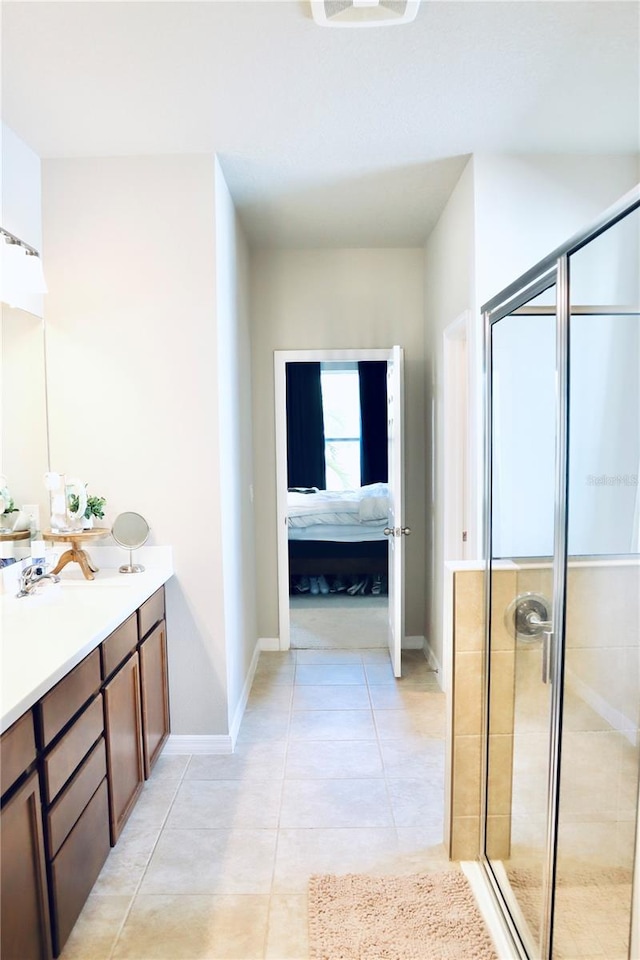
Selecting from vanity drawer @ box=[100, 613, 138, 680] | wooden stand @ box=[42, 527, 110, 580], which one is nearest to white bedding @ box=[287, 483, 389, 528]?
wooden stand @ box=[42, 527, 110, 580]

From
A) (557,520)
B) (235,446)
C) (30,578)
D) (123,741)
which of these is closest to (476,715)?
(557,520)

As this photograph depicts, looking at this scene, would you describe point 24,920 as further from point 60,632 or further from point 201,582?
point 201,582

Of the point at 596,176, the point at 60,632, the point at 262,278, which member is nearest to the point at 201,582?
the point at 60,632

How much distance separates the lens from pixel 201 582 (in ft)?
8.79

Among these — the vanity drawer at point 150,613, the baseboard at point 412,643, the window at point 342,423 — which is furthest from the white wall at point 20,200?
the window at point 342,423

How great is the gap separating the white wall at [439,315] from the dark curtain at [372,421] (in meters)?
3.77

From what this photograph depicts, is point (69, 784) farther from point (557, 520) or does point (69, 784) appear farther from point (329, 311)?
point (329, 311)

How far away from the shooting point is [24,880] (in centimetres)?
137

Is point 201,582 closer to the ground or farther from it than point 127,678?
farther from it

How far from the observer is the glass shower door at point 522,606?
1.56 meters

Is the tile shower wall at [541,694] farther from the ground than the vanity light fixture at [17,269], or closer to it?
closer to it

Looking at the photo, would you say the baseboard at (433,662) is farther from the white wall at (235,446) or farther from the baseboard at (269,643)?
the white wall at (235,446)

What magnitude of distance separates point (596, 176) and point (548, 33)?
3.28ft

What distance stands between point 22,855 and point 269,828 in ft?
3.50
